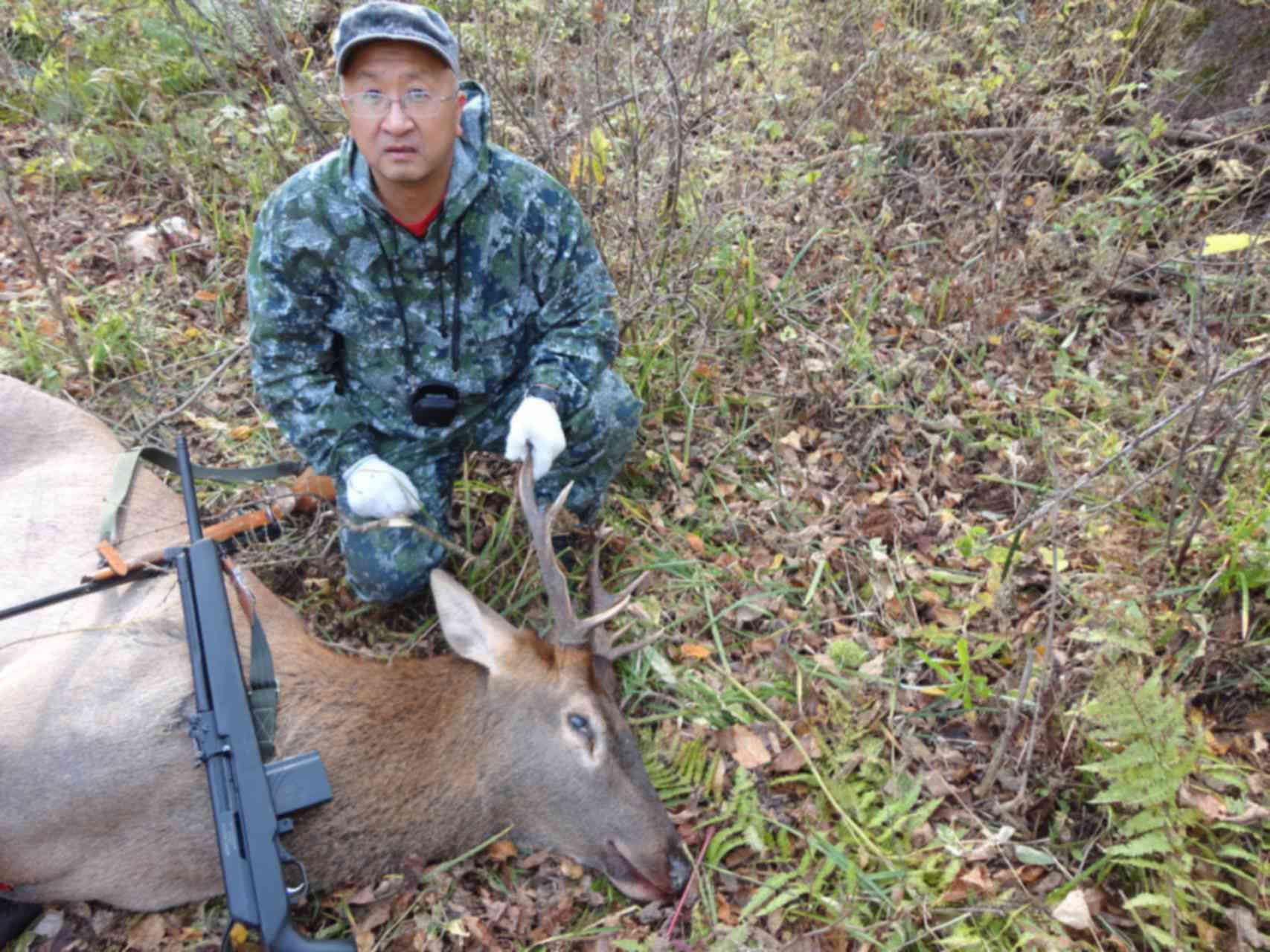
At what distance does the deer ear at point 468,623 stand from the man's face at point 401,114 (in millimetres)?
1491

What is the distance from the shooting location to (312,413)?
3.73m

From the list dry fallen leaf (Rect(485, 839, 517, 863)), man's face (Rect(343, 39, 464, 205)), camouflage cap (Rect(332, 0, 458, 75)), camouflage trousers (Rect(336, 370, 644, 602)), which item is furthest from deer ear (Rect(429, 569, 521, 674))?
camouflage cap (Rect(332, 0, 458, 75))

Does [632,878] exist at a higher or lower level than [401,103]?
lower

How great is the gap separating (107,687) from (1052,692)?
3207mm

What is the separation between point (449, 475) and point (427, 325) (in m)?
0.76

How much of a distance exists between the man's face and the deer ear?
149cm

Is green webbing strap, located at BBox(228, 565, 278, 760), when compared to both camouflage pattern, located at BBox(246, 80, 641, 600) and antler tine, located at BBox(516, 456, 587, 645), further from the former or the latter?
antler tine, located at BBox(516, 456, 587, 645)

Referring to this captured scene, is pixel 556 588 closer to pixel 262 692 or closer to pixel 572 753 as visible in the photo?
pixel 572 753

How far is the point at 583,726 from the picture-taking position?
10.9 feet

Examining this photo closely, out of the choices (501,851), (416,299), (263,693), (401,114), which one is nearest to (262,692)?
(263,693)

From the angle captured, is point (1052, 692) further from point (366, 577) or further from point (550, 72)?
point (550, 72)

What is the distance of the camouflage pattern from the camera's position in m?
3.54

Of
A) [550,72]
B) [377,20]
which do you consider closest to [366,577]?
[377,20]

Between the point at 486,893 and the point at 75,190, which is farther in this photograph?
the point at 75,190
